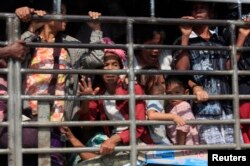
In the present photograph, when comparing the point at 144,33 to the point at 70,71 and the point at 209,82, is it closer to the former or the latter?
the point at 209,82

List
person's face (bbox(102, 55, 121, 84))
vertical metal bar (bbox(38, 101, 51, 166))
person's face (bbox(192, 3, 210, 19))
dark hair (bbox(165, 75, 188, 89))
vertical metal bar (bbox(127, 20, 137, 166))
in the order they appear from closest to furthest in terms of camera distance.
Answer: vertical metal bar (bbox(38, 101, 51, 166)) → vertical metal bar (bbox(127, 20, 137, 166)) → person's face (bbox(102, 55, 121, 84)) → dark hair (bbox(165, 75, 188, 89)) → person's face (bbox(192, 3, 210, 19))

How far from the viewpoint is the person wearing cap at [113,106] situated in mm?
3963

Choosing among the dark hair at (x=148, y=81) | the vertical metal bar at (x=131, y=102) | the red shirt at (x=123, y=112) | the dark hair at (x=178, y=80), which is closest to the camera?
the vertical metal bar at (x=131, y=102)

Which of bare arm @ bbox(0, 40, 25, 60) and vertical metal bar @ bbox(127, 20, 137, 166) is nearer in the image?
bare arm @ bbox(0, 40, 25, 60)

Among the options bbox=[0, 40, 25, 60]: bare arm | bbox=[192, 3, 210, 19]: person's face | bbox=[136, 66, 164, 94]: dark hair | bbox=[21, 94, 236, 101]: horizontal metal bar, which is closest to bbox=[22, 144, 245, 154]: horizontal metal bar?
bbox=[21, 94, 236, 101]: horizontal metal bar

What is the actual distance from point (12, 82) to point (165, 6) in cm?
221

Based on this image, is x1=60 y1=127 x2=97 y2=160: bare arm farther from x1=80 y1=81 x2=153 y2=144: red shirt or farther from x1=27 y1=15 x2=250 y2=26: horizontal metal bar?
x1=27 y1=15 x2=250 y2=26: horizontal metal bar

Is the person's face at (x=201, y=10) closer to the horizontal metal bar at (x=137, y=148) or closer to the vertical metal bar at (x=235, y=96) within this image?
the vertical metal bar at (x=235, y=96)

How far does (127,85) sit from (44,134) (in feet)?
2.38

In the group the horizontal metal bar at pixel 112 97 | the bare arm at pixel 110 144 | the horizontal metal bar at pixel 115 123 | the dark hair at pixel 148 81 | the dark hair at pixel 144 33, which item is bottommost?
the bare arm at pixel 110 144

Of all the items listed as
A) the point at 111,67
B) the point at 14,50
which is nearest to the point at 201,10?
the point at 111,67

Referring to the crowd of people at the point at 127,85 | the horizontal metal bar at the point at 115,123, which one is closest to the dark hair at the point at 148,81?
the crowd of people at the point at 127,85

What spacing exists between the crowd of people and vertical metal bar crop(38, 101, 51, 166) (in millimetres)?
Answer: 65

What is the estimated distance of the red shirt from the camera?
398 centimetres
